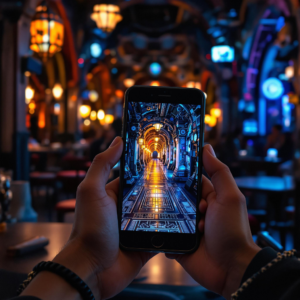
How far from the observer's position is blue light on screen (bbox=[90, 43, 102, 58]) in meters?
13.1

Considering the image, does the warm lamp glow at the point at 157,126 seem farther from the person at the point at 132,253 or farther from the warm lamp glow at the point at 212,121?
the warm lamp glow at the point at 212,121

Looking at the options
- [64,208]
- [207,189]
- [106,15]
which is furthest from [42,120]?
[207,189]

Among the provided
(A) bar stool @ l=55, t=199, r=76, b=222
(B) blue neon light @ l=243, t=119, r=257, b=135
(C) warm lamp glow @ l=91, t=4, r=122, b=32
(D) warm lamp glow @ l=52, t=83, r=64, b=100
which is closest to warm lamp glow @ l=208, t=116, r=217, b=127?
(B) blue neon light @ l=243, t=119, r=257, b=135

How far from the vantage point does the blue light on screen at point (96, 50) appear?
43.0ft

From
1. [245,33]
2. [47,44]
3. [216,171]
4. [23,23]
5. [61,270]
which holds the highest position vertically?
[245,33]

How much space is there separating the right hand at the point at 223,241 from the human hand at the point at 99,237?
0.21 metres

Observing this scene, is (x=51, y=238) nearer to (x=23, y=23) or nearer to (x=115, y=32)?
(x=23, y=23)

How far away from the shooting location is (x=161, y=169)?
1.15 metres

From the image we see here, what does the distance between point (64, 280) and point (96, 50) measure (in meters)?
13.2

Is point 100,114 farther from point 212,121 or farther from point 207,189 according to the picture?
point 207,189

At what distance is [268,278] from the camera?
0.77 metres

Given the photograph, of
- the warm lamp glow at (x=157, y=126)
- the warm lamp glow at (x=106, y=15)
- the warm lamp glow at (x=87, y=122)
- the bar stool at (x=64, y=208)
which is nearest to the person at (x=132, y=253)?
the warm lamp glow at (x=157, y=126)

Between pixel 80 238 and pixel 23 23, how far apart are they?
635cm

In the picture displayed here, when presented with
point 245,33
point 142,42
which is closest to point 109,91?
point 142,42
